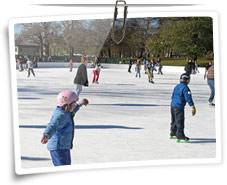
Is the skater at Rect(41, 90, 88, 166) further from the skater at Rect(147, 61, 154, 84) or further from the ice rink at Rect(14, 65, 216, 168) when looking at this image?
the skater at Rect(147, 61, 154, 84)

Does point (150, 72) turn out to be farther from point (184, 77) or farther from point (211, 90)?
point (211, 90)

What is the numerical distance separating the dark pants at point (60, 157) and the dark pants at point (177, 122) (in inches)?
15.2

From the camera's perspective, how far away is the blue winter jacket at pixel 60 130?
2.00 meters

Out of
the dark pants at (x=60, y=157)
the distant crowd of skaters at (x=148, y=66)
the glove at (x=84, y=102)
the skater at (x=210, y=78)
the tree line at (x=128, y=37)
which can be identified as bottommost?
the dark pants at (x=60, y=157)

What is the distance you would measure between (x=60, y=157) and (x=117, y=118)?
0.25 meters

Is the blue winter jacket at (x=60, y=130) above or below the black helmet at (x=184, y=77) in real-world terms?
below

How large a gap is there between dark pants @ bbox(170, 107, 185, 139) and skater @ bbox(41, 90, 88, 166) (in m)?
0.35

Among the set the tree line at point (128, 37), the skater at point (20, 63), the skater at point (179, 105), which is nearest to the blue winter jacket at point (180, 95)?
the skater at point (179, 105)

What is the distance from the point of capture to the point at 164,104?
207 cm

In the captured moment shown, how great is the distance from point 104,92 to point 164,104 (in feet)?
0.74

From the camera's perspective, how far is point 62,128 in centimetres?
200

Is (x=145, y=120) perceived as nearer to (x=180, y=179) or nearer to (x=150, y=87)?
(x=150, y=87)

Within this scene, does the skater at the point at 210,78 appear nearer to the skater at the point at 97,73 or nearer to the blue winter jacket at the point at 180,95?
the blue winter jacket at the point at 180,95
